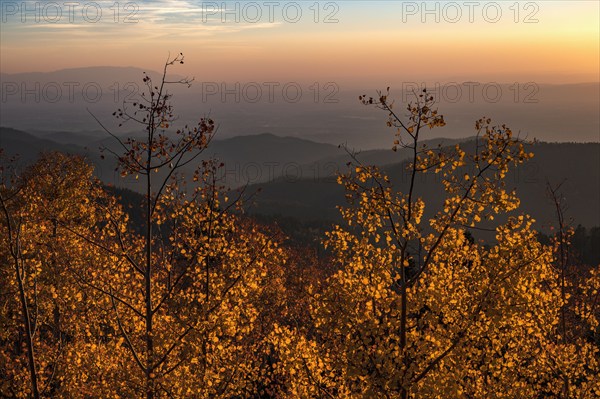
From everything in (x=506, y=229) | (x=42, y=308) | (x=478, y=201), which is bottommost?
(x=42, y=308)

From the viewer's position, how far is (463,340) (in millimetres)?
11641

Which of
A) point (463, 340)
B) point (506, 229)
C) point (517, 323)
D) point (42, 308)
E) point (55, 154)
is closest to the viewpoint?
point (463, 340)

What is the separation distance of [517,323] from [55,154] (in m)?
36.3

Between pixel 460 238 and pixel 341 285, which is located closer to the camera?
pixel 460 238

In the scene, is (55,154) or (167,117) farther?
(55,154)

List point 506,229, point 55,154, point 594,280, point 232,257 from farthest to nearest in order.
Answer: point 55,154, point 594,280, point 232,257, point 506,229

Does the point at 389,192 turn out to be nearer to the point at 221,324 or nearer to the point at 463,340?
the point at 463,340

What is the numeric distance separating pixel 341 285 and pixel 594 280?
53.0 ft

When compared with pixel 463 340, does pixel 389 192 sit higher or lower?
higher

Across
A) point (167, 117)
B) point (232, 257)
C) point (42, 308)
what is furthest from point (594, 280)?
point (42, 308)

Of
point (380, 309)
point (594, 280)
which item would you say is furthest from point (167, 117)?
point (594, 280)

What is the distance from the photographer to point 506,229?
13586mm

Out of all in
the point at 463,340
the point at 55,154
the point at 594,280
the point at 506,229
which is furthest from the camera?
the point at 55,154

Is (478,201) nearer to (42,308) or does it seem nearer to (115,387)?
(115,387)
